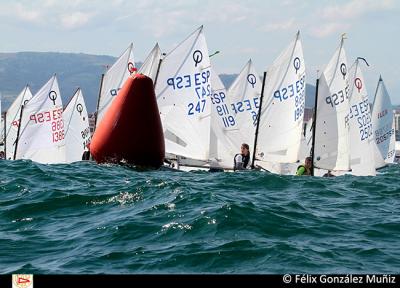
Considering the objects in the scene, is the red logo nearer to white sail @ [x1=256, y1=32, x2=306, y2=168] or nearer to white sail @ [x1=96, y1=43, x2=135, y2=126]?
white sail @ [x1=256, y1=32, x2=306, y2=168]

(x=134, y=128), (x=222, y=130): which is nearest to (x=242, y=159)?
(x=134, y=128)

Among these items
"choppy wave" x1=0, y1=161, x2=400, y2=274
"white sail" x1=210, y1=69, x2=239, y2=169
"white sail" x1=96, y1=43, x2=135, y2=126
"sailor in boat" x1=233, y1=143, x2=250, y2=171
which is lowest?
"choppy wave" x1=0, y1=161, x2=400, y2=274

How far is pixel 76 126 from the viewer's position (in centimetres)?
4512

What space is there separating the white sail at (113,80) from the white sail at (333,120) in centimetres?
917

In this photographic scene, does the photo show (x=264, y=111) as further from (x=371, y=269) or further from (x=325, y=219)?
(x=371, y=269)

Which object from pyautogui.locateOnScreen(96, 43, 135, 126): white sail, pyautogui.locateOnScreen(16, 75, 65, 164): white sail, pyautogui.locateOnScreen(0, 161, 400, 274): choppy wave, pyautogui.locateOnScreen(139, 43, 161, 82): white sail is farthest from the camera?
pyautogui.locateOnScreen(16, 75, 65, 164): white sail

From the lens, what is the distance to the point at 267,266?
8703 mm

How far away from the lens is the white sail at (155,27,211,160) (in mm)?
29875

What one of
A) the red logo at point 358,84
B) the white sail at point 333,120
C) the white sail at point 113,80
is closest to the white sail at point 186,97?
the white sail at point 333,120

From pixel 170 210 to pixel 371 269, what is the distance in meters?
4.20

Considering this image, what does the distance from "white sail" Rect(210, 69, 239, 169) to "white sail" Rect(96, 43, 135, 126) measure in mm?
4268

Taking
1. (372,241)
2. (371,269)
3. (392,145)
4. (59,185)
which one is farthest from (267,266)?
(392,145)

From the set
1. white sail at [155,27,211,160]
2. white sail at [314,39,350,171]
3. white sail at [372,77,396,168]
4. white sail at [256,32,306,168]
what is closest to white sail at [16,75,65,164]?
white sail at [155,27,211,160]

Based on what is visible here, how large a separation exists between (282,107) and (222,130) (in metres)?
3.82
